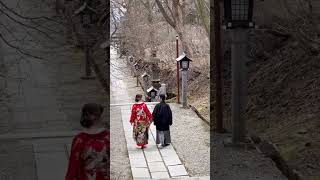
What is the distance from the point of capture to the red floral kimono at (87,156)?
4105mm

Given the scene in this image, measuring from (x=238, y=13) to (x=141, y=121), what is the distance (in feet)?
9.38

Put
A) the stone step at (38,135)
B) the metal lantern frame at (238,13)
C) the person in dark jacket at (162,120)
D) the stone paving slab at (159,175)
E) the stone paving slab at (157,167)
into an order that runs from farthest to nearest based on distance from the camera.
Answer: the person in dark jacket at (162,120) → the stone step at (38,135) → the metal lantern frame at (238,13) → the stone paving slab at (157,167) → the stone paving slab at (159,175)

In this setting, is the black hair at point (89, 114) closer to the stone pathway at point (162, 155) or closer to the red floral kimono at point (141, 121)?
the stone pathway at point (162, 155)

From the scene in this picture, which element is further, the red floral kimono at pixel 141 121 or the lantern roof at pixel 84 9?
the lantern roof at pixel 84 9

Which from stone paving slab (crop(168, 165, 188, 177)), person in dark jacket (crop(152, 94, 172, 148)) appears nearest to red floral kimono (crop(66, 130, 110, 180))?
stone paving slab (crop(168, 165, 188, 177))

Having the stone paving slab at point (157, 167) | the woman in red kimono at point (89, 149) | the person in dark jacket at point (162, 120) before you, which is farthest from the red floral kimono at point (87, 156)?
the person in dark jacket at point (162, 120)

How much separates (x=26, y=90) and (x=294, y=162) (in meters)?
9.41

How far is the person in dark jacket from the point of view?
9.91 metres

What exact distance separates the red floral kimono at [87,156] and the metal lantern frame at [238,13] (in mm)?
5928

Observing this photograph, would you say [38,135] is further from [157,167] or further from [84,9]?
[84,9]

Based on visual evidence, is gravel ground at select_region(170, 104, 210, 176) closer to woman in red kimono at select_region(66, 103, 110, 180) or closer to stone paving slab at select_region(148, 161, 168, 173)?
stone paving slab at select_region(148, 161, 168, 173)

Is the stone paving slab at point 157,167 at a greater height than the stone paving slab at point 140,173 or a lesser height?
greater

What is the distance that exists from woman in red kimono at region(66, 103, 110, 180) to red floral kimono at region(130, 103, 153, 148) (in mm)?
5835

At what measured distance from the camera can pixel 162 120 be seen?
33.1ft
